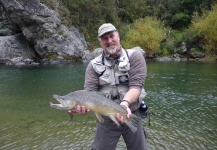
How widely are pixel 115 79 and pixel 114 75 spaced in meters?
0.07

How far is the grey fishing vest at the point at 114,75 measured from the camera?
14.1ft

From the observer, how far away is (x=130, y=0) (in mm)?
70438

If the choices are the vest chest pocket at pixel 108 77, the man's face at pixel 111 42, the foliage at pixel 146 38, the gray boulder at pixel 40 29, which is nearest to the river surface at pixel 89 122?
the vest chest pocket at pixel 108 77

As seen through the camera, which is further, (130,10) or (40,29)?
(130,10)

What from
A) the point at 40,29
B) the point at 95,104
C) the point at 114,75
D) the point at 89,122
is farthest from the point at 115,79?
the point at 40,29

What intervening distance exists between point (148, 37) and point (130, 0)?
2660 cm

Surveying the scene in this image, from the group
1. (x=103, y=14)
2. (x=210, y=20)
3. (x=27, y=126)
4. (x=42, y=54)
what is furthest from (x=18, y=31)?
(x=27, y=126)

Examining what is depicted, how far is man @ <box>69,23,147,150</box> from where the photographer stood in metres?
4.26

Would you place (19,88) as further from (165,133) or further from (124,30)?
(124,30)

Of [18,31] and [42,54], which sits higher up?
[18,31]

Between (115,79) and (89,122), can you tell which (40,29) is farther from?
(115,79)

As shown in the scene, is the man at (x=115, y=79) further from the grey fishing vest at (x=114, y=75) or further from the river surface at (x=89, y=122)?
the river surface at (x=89, y=122)

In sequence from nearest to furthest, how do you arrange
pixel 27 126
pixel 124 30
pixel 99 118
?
pixel 99 118, pixel 27 126, pixel 124 30

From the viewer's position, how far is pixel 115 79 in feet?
14.2
